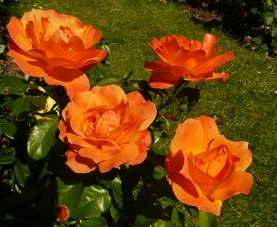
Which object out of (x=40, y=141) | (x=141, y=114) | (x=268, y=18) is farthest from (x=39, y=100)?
(x=268, y=18)

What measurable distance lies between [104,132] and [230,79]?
393 cm

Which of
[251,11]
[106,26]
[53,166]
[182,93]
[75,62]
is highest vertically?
[75,62]

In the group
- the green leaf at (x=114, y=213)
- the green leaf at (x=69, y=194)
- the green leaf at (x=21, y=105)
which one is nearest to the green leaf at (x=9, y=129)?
the green leaf at (x=21, y=105)

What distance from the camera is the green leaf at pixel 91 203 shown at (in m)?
1.25

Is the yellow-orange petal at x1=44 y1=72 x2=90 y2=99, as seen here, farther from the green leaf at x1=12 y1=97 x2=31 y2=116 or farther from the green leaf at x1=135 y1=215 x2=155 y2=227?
the green leaf at x1=135 y1=215 x2=155 y2=227

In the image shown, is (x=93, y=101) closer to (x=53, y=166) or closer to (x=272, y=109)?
(x=53, y=166)

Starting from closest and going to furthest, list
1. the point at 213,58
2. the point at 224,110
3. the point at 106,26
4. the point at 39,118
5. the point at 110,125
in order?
1. the point at 110,125
2. the point at 213,58
3. the point at 39,118
4. the point at 224,110
5. the point at 106,26

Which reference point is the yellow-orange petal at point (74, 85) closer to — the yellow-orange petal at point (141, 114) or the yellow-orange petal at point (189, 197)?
the yellow-orange petal at point (141, 114)

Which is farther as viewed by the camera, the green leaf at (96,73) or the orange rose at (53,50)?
the green leaf at (96,73)

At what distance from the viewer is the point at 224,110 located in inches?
171

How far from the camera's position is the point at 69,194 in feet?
4.03

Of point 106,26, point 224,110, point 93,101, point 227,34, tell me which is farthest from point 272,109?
point 93,101

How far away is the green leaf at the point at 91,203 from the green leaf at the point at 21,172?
276mm

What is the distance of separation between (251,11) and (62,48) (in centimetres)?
504
